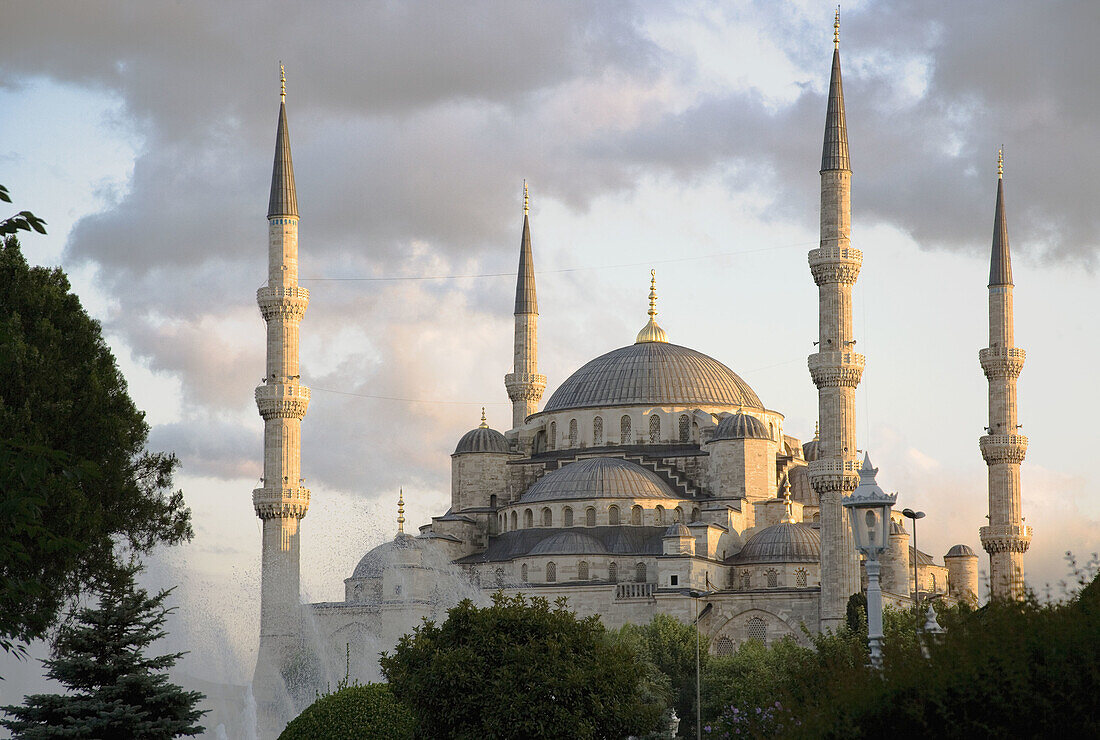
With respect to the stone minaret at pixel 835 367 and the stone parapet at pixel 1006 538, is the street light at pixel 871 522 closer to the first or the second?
the stone minaret at pixel 835 367

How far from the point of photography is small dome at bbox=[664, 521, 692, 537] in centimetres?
4990

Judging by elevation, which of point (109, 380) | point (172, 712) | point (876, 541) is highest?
point (109, 380)

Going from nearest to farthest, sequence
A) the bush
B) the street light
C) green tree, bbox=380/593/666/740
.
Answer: the street light → the bush → green tree, bbox=380/593/666/740

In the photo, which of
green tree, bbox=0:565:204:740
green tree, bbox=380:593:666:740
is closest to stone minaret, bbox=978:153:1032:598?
green tree, bbox=380:593:666:740

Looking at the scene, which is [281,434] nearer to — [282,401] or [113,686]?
[282,401]

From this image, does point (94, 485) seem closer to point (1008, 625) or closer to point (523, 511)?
point (1008, 625)

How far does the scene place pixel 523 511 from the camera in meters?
55.2

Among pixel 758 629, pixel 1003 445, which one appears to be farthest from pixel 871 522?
pixel 1003 445

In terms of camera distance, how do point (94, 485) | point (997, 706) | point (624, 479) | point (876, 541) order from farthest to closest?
point (624, 479) → point (94, 485) → point (876, 541) → point (997, 706)

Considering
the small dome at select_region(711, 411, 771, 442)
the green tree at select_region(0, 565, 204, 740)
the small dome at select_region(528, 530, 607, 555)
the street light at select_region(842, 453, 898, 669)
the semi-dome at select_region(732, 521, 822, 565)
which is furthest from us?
the small dome at select_region(711, 411, 771, 442)

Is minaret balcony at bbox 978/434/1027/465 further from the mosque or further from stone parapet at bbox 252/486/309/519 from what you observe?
stone parapet at bbox 252/486/309/519

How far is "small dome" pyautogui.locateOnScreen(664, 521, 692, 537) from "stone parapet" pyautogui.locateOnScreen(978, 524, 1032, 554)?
9.75 m

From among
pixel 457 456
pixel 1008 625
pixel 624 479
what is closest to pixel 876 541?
pixel 1008 625

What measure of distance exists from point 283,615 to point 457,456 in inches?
494
